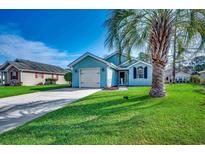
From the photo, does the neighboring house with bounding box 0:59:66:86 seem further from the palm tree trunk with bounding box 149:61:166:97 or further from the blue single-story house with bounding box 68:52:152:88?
the palm tree trunk with bounding box 149:61:166:97

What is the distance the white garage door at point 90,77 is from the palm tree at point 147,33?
810 cm

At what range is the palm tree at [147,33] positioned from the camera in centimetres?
645

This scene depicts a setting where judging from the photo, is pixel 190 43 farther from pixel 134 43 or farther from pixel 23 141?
pixel 23 141

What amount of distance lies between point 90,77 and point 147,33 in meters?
9.02

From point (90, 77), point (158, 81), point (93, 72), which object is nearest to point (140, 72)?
point (93, 72)

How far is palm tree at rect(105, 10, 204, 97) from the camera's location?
6445 mm

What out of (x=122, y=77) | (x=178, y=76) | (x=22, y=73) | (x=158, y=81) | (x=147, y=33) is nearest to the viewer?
(x=147, y=33)

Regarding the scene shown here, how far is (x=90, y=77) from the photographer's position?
15812 mm

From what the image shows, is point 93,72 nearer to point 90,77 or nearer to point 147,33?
point 90,77

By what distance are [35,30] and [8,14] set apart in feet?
4.94

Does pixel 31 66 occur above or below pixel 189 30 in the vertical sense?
below

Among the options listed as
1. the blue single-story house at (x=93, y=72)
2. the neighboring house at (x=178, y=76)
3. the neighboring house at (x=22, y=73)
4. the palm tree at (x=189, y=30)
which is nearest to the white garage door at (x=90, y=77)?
the blue single-story house at (x=93, y=72)

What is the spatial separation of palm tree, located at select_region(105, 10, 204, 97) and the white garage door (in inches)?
319

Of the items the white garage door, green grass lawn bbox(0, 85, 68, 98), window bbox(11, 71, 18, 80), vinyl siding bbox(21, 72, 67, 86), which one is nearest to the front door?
the white garage door
